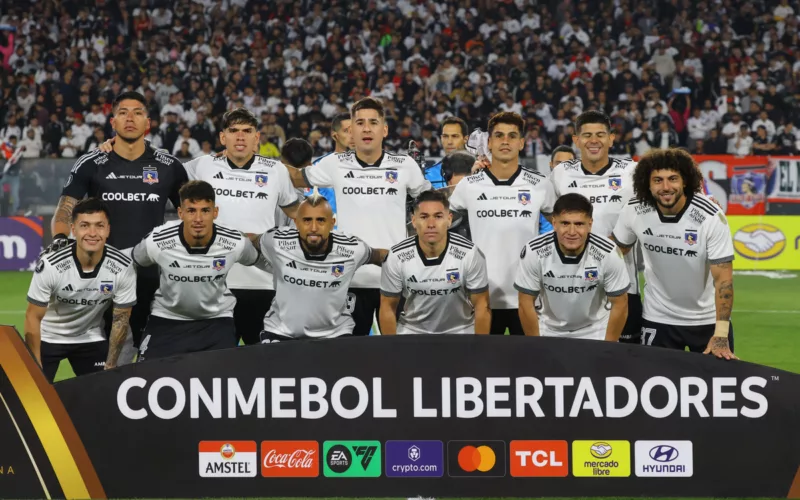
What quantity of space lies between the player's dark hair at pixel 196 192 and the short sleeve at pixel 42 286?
3.12 feet

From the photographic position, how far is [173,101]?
21188 mm

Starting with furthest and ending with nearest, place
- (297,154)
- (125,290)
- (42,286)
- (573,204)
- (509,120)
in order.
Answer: (297,154), (509,120), (125,290), (42,286), (573,204)

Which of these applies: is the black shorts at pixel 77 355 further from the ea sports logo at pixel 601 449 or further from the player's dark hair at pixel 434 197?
the ea sports logo at pixel 601 449

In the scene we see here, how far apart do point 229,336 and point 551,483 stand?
240 centimetres

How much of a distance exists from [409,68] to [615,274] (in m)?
17.1

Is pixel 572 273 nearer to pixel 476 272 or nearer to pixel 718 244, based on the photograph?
pixel 476 272

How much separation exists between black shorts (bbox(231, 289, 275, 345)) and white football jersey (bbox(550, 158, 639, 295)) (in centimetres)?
→ 221

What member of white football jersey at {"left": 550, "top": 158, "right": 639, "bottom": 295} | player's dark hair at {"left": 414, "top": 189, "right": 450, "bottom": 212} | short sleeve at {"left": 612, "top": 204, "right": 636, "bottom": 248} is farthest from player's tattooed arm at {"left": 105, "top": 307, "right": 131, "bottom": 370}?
short sleeve at {"left": 612, "top": 204, "right": 636, "bottom": 248}

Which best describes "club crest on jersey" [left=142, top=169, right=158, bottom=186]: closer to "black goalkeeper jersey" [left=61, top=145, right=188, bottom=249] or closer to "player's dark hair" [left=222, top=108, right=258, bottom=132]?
"black goalkeeper jersey" [left=61, top=145, right=188, bottom=249]

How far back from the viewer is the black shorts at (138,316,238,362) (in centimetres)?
631

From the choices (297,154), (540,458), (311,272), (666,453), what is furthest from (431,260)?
(297,154)

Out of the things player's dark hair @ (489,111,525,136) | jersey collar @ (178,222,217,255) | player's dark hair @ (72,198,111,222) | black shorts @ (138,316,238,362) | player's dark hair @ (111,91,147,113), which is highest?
player's dark hair @ (111,91,147,113)

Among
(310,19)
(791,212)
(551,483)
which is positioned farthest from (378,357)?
(310,19)

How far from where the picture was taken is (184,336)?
636 cm
